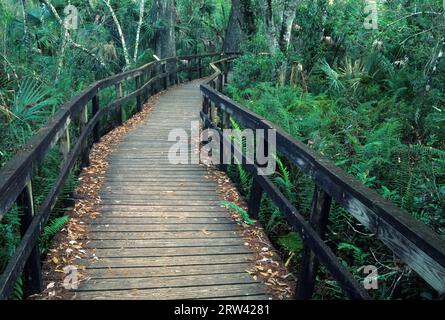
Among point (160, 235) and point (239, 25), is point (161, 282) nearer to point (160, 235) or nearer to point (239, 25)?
point (160, 235)

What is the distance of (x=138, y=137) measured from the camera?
346 inches

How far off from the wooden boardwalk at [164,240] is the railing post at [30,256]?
1.17 ft

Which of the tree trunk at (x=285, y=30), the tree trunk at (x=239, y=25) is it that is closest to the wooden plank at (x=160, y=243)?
the tree trunk at (x=285, y=30)

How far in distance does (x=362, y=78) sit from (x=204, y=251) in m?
8.57

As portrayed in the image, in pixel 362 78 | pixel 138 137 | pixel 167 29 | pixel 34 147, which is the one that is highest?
pixel 167 29

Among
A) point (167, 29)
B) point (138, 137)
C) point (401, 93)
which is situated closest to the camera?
point (138, 137)

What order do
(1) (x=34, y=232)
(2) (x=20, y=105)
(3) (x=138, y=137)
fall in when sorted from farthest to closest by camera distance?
(3) (x=138, y=137) < (2) (x=20, y=105) < (1) (x=34, y=232)

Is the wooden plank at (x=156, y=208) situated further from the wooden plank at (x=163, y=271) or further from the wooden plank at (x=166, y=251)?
the wooden plank at (x=163, y=271)

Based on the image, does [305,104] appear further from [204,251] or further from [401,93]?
[204,251]

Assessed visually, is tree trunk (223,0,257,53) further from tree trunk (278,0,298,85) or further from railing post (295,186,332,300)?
railing post (295,186,332,300)

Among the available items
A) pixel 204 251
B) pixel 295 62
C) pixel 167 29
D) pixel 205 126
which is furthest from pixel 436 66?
pixel 167 29

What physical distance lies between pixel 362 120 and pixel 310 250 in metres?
5.89

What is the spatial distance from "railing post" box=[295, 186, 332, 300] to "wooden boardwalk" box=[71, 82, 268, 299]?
0.39 m

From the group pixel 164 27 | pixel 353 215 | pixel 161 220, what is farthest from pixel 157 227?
pixel 164 27
